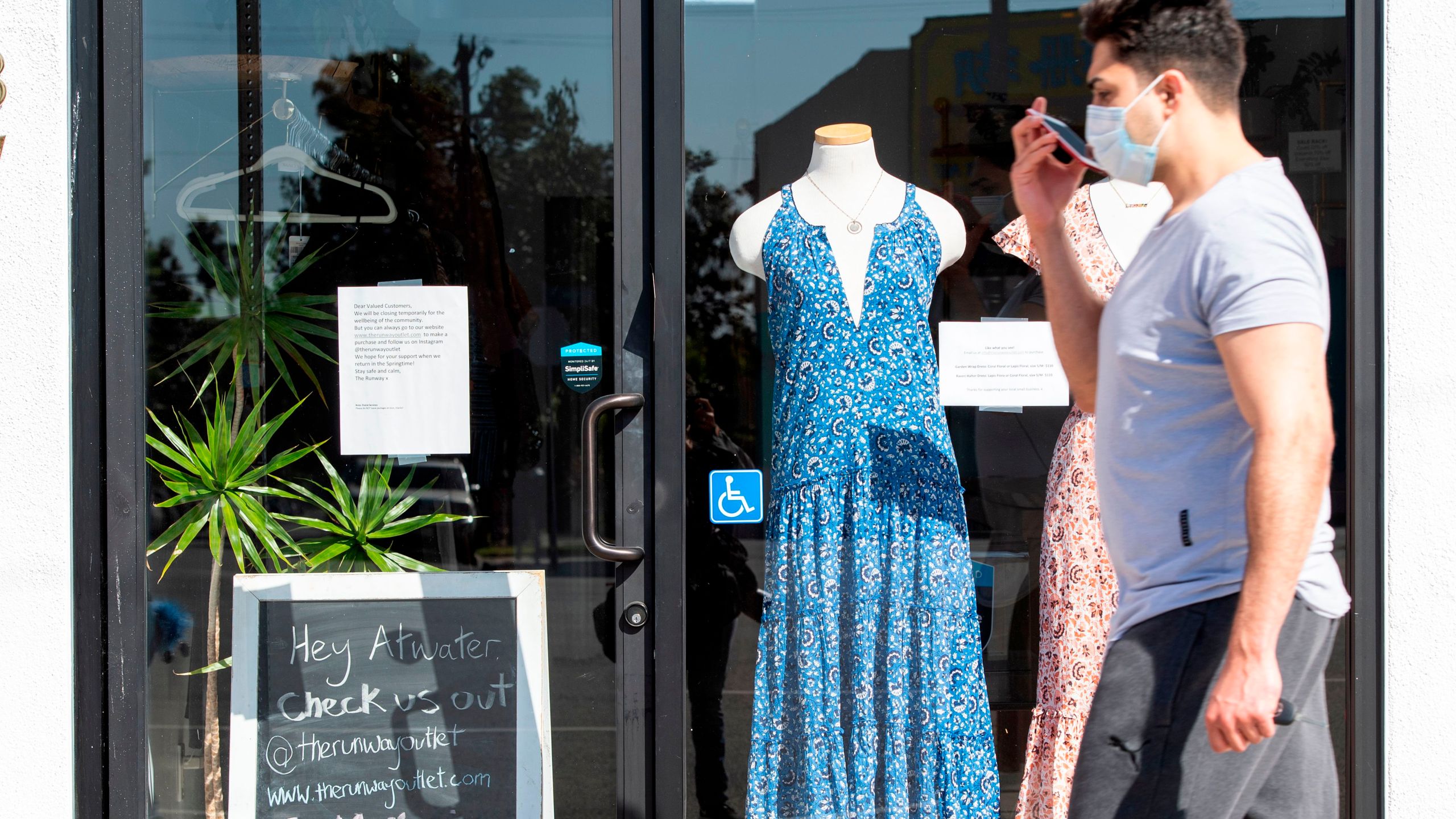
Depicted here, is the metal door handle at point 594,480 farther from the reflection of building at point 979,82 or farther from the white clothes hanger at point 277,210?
the reflection of building at point 979,82

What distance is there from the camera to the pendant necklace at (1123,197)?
230cm

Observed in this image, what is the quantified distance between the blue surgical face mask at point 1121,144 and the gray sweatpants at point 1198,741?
2.00ft

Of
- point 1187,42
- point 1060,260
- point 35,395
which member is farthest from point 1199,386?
point 35,395

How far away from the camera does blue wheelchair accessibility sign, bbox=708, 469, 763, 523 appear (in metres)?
2.39

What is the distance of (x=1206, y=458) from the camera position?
56.2 inches

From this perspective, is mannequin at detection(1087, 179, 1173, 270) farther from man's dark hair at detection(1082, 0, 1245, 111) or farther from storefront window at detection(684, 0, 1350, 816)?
man's dark hair at detection(1082, 0, 1245, 111)

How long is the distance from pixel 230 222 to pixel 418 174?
1.48 ft

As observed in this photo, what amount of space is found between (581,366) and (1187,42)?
1391 mm

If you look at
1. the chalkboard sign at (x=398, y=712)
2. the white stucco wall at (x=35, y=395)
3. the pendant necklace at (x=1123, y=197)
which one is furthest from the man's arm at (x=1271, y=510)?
the white stucco wall at (x=35, y=395)

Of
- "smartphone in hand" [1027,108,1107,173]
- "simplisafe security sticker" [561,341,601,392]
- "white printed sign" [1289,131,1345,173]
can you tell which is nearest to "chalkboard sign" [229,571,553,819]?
"simplisafe security sticker" [561,341,601,392]

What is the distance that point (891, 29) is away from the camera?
247 cm

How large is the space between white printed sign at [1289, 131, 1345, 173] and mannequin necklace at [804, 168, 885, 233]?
3.00 ft

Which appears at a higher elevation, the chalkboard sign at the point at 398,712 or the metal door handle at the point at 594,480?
the metal door handle at the point at 594,480
